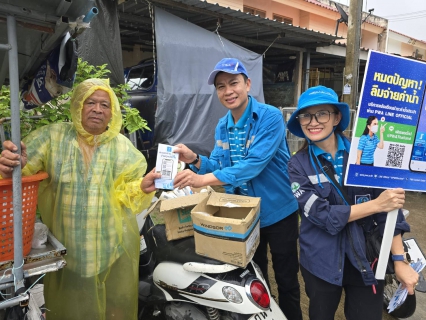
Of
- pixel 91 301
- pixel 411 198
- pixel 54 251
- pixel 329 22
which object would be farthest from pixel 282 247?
pixel 329 22

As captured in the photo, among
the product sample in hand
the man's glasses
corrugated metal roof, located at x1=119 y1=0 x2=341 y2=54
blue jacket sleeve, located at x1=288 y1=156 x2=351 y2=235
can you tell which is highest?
corrugated metal roof, located at x1=119 y1=0 x2=341 y2=54

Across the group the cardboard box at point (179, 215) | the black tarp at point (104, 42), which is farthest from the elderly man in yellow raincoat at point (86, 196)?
the black tarp at point (104, 42)

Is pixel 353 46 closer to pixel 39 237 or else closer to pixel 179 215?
pixel 179 215

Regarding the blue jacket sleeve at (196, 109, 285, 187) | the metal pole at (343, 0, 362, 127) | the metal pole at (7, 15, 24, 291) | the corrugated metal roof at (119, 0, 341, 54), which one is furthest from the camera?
the metal pole at (343, 0, 362, 127)

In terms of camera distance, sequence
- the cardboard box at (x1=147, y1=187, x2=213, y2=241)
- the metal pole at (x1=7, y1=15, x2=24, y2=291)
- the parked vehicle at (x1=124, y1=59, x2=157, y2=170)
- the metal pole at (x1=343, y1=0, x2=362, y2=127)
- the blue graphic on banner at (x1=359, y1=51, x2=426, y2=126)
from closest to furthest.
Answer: the metal pole at (x1=7, y1=15, x2=24, y2=291) → the blue graphic on banner at (x1=359, y1=51, x2=426, y2=126) → the cardboard box at (x1=147, y1=187, x2=213, y2=241) → the parked vehicle at (x1=124, y1=59, x2=157, y2=170) → the metal pole at (x1=343, y1=0, x2=362, y2=127)

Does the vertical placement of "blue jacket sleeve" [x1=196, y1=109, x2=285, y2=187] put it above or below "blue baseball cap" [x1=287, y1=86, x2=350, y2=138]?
below

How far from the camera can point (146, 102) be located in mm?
6012

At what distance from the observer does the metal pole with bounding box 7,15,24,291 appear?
1.28 meters

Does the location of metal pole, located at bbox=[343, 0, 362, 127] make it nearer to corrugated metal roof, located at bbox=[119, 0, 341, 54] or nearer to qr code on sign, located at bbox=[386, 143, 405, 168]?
corrugated metal roof, located at bbox=[119, 0, 341, 54]

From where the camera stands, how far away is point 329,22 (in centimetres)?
1591

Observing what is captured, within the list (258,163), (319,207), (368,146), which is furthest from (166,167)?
(368,146)

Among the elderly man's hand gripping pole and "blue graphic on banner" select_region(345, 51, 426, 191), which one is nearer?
the elderly man's hand gripping pole

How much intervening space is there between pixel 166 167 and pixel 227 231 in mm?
526

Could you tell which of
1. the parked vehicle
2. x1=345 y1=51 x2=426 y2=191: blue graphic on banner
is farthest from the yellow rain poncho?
the parked vehicle
